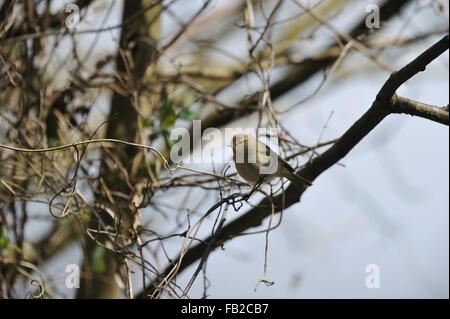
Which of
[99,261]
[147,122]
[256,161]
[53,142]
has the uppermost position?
[147,122]

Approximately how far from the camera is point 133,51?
3.79 metres

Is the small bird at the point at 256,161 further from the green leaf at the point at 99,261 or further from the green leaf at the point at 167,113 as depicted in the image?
the green leaf at the point at 99,261

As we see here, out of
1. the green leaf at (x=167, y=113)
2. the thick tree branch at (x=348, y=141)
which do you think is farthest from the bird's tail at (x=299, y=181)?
the green leaf at (x=167, y=113)

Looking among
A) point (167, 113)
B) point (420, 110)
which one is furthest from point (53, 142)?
point (420, 110)

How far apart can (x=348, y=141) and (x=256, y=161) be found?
0.88 metres

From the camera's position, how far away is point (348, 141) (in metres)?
2.52

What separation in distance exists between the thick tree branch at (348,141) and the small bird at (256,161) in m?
0.13

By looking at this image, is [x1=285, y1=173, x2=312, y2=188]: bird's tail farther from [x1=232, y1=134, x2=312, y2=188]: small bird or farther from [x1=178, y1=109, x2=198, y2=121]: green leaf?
[x1=178, y1=109, x2=198, y2=121]: green leaf

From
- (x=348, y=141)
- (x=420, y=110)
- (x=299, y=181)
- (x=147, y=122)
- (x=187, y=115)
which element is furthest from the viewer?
(x=187, y=115)

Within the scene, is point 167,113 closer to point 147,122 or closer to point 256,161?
point 147,122

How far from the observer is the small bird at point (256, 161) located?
10.0ft
